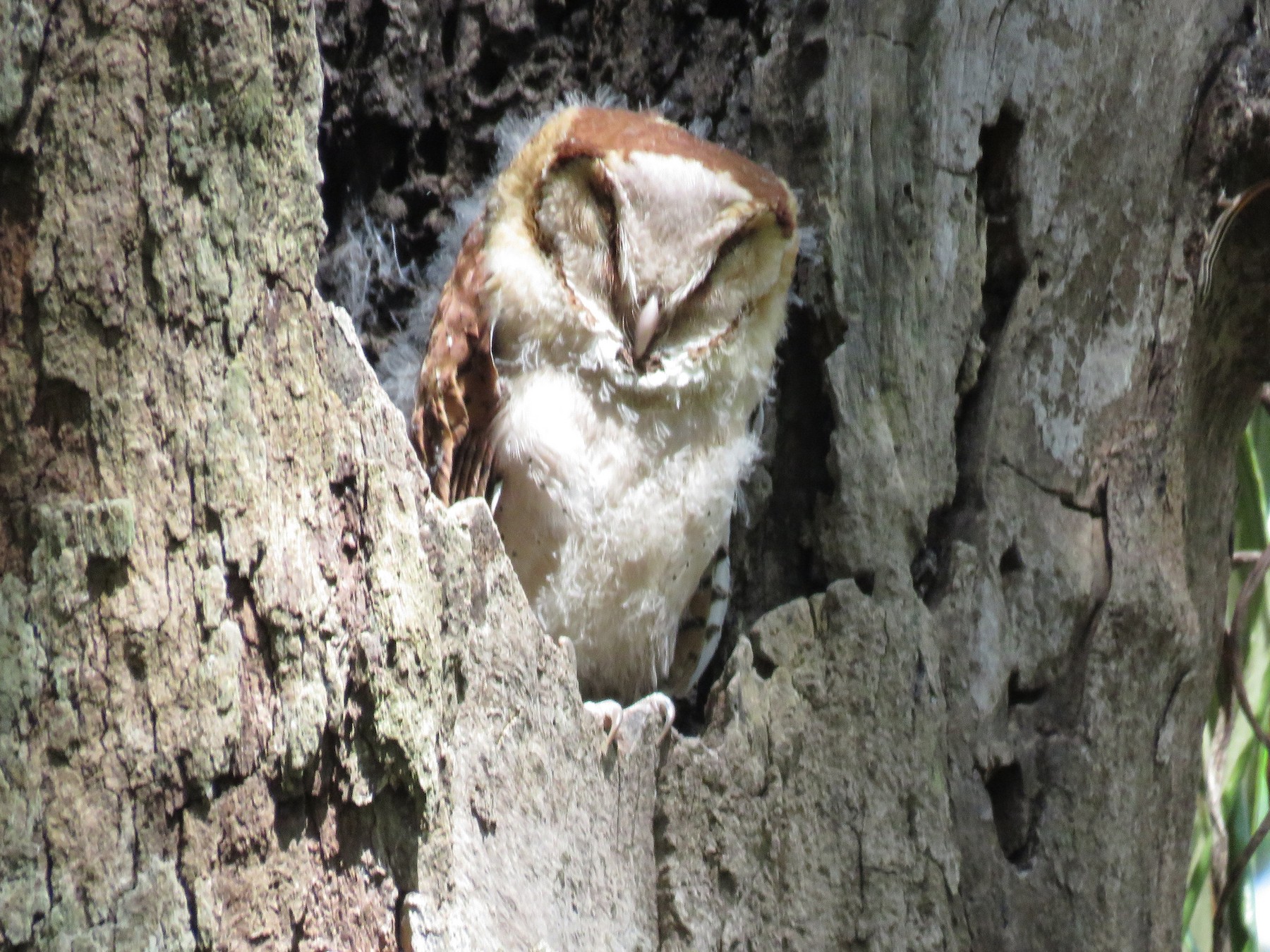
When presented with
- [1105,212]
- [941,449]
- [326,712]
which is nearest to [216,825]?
[326,712]

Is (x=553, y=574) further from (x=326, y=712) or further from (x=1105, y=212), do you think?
(x=1105, y=212)

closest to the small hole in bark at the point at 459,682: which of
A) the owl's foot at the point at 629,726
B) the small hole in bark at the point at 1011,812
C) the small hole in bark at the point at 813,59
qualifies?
the owl's foot at the point at 629,726

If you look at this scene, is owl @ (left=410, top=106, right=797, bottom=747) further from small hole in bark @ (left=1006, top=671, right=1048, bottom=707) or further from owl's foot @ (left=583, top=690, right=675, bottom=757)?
small hole in bark @ (left=1006, top=671, right=1048, bottom=707)

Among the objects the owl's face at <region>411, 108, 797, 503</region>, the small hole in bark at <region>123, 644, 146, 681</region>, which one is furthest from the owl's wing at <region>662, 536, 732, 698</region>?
the small hole in bark at <region>123, 644, 146, 681</region>

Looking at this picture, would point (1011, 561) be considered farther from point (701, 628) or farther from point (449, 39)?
point (449, 39)

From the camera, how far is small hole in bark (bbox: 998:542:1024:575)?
1794 mm

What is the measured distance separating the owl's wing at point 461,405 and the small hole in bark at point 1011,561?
2.61 feet

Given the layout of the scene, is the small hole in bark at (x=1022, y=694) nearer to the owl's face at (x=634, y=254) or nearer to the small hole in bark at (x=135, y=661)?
Result: the owl's face at (x=634, y=254)

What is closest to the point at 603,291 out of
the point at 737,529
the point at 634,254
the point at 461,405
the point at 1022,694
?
the point at 634,254

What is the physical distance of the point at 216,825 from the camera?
101 centimetres

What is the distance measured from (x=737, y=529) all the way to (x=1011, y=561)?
0.47 m

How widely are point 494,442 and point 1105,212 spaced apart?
1026 mm

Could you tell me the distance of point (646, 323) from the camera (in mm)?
Answer: 1822

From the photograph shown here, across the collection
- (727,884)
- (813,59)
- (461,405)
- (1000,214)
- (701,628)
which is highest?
(813,59)
